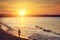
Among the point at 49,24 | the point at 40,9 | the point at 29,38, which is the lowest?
the point at 29,38

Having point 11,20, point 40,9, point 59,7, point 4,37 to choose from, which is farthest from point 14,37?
point 59,7

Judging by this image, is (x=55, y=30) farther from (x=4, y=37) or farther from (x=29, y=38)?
(x=4, y=37)

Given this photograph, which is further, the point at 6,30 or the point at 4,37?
the point at 6,30

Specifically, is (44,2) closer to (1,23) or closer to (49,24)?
(49,24)

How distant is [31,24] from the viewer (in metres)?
2.35

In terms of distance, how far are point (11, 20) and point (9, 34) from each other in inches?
7.6

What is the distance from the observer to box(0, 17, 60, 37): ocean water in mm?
2324

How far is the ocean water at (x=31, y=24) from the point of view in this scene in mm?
2324

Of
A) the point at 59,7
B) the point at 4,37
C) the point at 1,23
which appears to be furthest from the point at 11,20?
the point at 59,7

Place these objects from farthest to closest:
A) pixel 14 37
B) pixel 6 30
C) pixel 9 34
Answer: pixel 6 30 < pixel 9 34 < pixel 14 37

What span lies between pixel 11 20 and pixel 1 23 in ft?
0.44

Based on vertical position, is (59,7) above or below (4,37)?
above

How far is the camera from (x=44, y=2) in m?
2.37

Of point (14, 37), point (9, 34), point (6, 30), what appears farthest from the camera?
point (6, 30)
